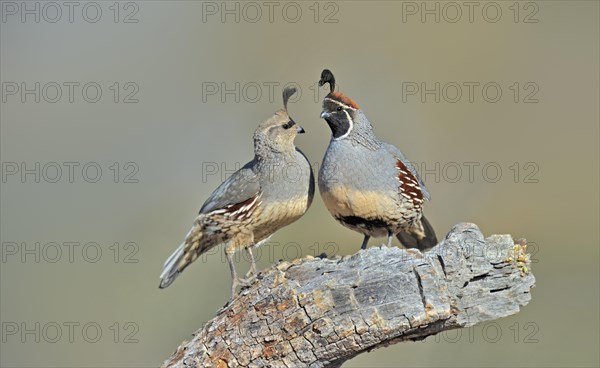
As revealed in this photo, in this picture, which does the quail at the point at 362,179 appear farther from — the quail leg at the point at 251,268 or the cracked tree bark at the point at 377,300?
the cracked tree bark at the point at 377,300

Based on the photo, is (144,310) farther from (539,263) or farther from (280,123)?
(539,263)

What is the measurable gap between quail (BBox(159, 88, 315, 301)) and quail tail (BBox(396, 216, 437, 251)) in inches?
→ 36.6

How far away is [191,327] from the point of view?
9461mm

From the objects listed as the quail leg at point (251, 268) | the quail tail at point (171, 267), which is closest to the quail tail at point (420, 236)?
the quail leg at point (251, 268)

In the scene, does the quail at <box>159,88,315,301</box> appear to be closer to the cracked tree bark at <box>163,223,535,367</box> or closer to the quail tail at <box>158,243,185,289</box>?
the quail tail at <box>158,243,185,289</box>

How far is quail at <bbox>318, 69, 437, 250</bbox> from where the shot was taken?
5816 millimetres

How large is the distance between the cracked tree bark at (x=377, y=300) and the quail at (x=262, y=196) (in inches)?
41.9

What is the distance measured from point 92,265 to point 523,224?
6.49m

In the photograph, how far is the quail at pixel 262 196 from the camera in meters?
6.01

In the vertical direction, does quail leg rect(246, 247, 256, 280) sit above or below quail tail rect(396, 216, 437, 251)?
below

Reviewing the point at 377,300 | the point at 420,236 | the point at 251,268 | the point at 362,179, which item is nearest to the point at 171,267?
the point at 251,268

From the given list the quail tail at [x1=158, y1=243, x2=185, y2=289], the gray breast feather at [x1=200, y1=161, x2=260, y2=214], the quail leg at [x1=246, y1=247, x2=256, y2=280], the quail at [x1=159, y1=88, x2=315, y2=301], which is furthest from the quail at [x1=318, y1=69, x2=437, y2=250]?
the quail tail at [x1=158, y1=243, x2=185, y2=289]

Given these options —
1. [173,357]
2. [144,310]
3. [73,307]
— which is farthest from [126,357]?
[173,357]

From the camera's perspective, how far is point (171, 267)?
6.41m
